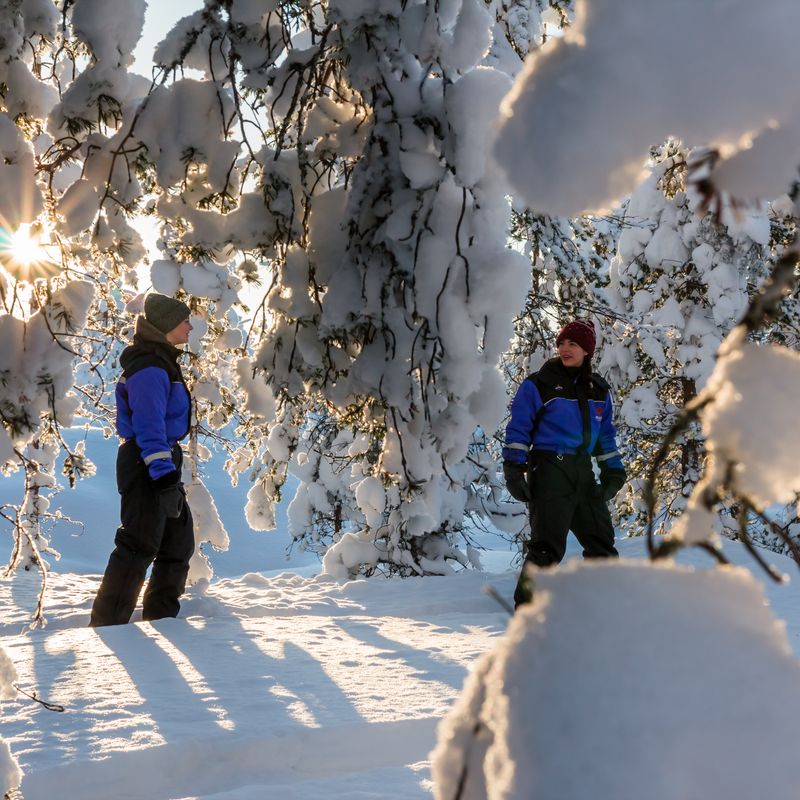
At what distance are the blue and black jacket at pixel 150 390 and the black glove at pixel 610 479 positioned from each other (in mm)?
2608

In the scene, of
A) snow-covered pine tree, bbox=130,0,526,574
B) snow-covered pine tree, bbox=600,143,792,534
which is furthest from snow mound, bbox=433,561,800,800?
snow-covered pine tree, bbox=600,143,792,534

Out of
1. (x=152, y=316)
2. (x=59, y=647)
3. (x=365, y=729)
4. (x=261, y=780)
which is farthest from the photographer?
(x=152, y=316)

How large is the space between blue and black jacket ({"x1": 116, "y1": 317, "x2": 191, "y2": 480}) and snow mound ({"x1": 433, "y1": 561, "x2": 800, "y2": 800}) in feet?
14.7

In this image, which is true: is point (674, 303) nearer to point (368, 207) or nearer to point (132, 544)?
point (132, 544)

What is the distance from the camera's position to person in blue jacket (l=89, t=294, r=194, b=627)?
5.27 meters

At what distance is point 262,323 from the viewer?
9.93 ft

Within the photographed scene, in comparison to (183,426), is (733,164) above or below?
above

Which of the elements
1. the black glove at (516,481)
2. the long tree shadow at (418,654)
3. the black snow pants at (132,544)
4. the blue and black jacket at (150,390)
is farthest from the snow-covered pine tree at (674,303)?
the blue and black jacket at (150,390)

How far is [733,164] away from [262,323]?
2240mm

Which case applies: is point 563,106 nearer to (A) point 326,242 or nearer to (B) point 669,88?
(B) point 669,88

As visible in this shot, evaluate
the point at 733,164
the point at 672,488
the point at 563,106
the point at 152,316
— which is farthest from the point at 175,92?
the point at 672,488

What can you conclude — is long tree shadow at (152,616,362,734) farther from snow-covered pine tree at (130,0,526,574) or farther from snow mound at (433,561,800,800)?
snow mound at (433,561,800,800)

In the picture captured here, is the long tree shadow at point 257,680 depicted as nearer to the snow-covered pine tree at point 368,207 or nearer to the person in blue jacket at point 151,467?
the person in blue jacket at point 151,467

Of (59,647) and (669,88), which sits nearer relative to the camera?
(669,88)
